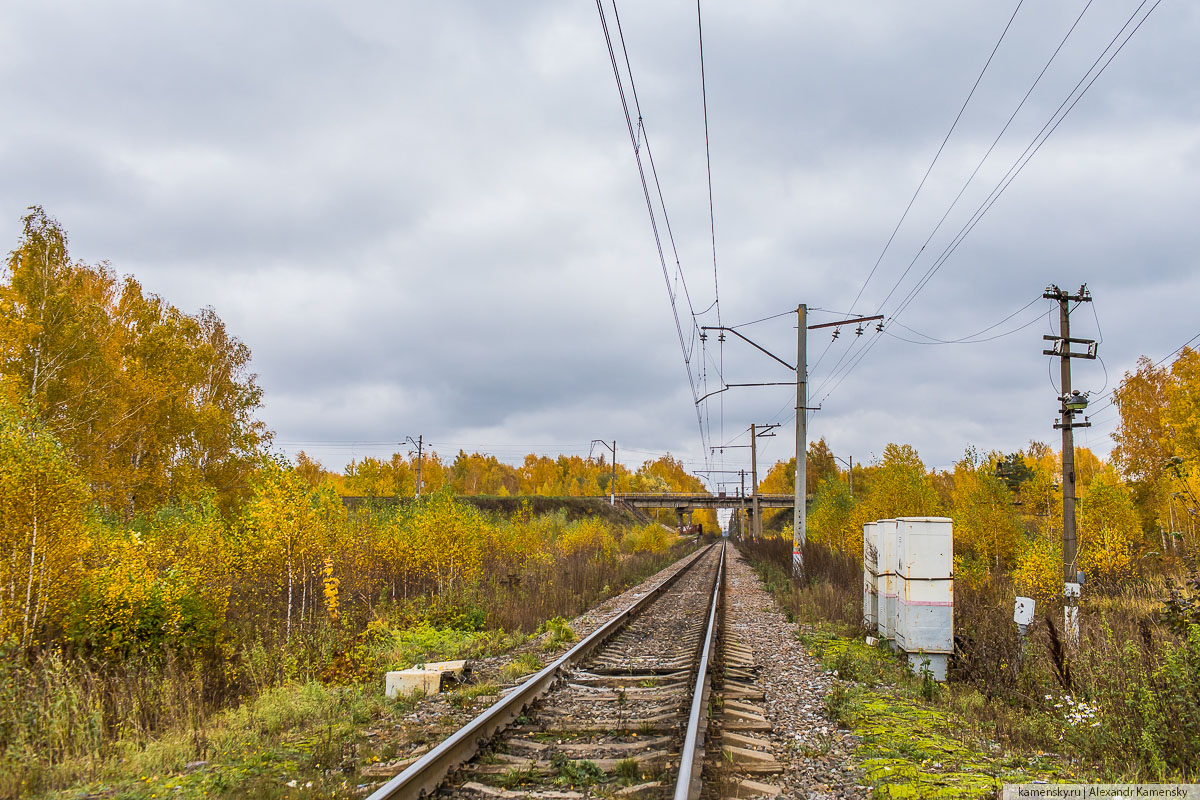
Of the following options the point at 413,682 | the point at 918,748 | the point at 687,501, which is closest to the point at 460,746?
the point at 413,682

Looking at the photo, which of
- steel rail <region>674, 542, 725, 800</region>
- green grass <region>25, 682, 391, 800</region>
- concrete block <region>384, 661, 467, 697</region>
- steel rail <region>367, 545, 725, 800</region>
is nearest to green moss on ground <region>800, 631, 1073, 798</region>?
steel rail <region>674, 542, 725, 800</region>

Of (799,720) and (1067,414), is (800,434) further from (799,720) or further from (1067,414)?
(799,720)

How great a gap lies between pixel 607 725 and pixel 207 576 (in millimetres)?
7524

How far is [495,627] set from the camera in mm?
14117

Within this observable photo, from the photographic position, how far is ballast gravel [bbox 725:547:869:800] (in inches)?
206

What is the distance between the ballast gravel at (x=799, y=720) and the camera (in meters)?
5.24

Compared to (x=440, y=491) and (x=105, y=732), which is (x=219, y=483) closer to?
(x=440, y=491)

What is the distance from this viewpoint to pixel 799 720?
7.05 metres

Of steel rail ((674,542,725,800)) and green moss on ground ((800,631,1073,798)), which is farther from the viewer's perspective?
green moss on ground ((800,631,1073,798))

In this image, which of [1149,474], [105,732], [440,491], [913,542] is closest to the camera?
[105,732]

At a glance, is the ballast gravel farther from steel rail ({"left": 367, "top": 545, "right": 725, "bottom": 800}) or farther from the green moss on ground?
steel rail ({"left": 367, "top": 545, "right": 725, "bottom": 800})

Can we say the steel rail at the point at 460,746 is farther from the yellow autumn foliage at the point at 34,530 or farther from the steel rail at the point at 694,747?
the yellow autumn foliage at the point at 34,530

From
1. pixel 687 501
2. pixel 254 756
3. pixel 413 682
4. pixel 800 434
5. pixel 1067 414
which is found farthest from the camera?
pixel 687 501

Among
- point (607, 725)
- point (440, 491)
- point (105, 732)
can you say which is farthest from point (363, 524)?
point (607, 725)
